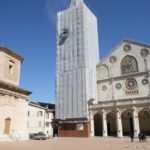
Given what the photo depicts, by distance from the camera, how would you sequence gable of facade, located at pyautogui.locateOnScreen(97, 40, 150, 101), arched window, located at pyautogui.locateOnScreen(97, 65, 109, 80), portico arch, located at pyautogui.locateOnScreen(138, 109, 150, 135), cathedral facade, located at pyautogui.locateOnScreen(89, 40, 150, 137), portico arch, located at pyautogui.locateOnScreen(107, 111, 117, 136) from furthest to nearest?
arched window, located at pyautogui.locateOnScreen(97, 65, 109, 80) < portico arch, located at pyautogui.locateOnScreen(107, 111, 117, 136) < gable of facade, located at pyautogui.locateOnScreen(97, 40, 150, 101) < portico arch, located at pyautogui.locateOnScreen(138, 109, 150, 135) < cathedral facade, located at pyautogui.locateOnScreen(89, 40, 150, 137)

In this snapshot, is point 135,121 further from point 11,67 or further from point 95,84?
point 11,67

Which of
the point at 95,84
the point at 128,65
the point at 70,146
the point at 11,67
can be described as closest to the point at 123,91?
the point at 128,65

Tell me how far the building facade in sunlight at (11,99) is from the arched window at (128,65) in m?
20.1

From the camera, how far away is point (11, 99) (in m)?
26.5

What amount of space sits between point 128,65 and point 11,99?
77.4 feet

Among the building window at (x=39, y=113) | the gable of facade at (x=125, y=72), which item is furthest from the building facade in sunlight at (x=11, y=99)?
the building window at (x=39, y=113)

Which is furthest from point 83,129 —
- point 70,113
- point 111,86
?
point 111,86

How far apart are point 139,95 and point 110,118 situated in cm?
752

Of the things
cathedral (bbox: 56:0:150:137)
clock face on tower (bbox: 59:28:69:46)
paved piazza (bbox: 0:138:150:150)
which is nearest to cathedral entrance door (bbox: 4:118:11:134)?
paved piazza (bbox: 0:138:150:150)

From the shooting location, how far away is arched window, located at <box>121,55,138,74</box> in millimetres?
40875

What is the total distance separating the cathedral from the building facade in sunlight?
14537 millimetres

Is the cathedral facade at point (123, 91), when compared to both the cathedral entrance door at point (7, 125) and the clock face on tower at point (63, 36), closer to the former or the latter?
the clock face on tower at point (63, 36)

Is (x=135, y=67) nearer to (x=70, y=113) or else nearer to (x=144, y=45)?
(x=144, y=45)

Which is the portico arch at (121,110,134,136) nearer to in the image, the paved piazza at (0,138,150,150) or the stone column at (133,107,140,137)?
the stone column at (133,107,140,137)
